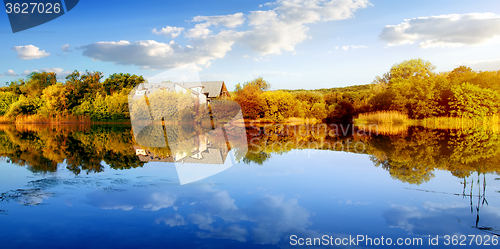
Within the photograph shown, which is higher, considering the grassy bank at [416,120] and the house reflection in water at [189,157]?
the house reflection in water at [189,157]

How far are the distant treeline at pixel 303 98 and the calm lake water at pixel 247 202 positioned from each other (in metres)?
20.9

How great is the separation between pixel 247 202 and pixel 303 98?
38.3 metres

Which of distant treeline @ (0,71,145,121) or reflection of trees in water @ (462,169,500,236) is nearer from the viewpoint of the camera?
reflection of trees in water @ (462,169,500,236)

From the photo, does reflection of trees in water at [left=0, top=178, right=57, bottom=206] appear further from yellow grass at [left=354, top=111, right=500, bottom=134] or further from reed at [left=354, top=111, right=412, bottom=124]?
reed at [left=354, top=111, right=412, bottom=124]

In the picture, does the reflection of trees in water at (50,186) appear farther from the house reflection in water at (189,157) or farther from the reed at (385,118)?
the reed at (385,118)

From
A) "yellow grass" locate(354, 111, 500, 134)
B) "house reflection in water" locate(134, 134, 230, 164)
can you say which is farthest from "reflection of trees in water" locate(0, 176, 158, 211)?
"yellow grass" locate(354, 111, 500, 134)

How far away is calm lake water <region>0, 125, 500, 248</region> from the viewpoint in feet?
9.57

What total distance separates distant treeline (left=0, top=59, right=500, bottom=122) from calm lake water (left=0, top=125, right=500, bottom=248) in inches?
821

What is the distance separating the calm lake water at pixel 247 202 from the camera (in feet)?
9.57

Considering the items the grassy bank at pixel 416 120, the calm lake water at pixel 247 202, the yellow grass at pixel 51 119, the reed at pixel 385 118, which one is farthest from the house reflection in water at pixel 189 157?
the yellow grass at pixel 51 119

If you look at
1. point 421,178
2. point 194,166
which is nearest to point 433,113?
point 421,178

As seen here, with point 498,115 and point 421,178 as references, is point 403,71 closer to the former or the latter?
point 498,115

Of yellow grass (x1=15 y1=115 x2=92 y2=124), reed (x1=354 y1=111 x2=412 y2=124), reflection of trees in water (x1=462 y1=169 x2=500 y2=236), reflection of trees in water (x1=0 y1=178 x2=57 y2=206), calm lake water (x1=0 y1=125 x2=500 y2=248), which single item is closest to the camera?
calm lake water (x1=0 y1=125 x2=500 y2=248)

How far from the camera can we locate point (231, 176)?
5.60 m
